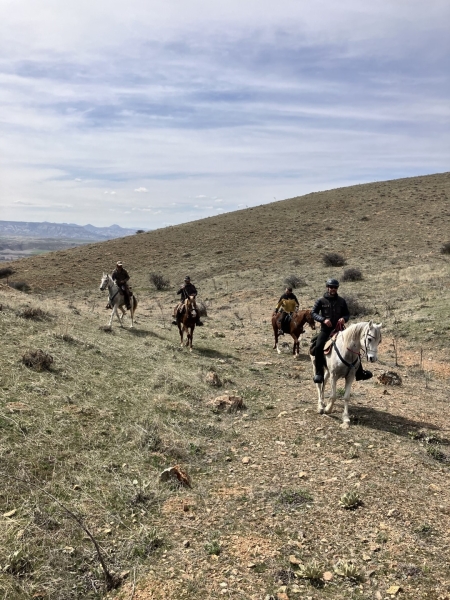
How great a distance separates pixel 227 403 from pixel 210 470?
8.65 ft

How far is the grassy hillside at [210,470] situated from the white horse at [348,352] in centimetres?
58

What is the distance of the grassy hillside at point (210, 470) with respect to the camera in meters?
4.39

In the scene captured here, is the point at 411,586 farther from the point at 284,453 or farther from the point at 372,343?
the point at 372,343

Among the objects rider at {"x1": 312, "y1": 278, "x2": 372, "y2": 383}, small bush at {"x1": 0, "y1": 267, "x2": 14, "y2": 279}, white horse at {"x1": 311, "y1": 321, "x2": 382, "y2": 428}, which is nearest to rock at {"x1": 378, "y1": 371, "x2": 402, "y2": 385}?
rider at {"x1": 312, "y1": 278, "x2": 372, "y2": 383}

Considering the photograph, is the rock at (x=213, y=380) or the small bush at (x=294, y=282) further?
the small bush at (x=294, y=282)

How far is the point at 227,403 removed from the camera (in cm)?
930

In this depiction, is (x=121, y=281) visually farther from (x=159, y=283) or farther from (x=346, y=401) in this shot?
(x=159, y=283)

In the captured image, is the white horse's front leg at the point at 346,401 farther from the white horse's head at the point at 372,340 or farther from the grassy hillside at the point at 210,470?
the white horse's head at the point at 372,340

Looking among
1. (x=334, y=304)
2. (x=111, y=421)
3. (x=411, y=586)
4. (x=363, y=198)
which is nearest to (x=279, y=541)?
(x=411, y=586)

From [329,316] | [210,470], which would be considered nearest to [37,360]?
[210,470]

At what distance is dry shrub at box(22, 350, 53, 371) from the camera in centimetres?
910

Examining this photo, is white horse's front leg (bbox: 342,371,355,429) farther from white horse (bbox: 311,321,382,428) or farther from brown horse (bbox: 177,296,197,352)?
brown horse (bbox: 177,296,197,352)

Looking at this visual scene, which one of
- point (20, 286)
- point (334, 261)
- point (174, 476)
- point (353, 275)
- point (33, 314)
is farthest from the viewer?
point (20, 286)

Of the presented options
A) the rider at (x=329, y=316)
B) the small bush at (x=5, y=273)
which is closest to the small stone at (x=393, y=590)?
the rider at (x=329, y=316)
